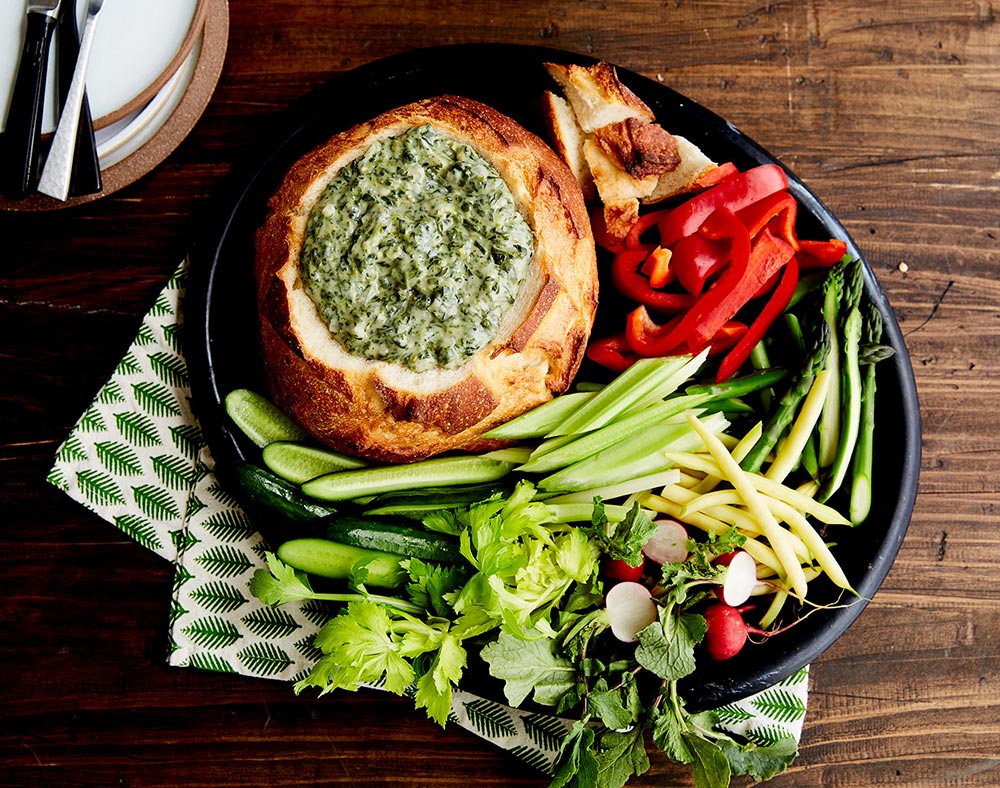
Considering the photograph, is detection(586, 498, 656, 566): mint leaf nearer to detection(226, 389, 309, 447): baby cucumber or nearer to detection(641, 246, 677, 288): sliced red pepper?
detection(641, 246, 677, 288): sliced red pepper

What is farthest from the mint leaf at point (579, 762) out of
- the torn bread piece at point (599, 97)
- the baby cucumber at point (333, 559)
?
the torn bread piece at point (599, 97)

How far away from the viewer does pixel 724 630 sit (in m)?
2.29

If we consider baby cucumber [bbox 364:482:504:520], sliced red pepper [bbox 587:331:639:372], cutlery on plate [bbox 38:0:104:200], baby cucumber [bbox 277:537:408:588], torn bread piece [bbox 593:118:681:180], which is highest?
cutlery on plate [bbox 38:0:104:200]

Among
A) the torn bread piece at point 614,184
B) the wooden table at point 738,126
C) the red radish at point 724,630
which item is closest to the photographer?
the red radish at point 724,630

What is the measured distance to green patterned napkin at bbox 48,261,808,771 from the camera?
255 cm

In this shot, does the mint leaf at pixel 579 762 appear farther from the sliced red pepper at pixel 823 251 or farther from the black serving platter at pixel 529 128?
the sliced red pepper at pixel 823 251

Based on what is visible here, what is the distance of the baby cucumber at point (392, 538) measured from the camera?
2.36 m

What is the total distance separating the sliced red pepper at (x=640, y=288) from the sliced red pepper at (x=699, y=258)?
0.19ft

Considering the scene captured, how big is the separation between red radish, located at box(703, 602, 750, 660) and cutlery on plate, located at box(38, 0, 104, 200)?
2049mm

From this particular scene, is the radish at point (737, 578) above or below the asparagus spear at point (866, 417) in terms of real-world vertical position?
below

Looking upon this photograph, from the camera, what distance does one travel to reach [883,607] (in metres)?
2.78

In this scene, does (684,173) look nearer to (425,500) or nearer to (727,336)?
(727,336)

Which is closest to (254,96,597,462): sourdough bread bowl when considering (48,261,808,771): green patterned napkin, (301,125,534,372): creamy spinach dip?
(301,125,534,372): creamy spinach dip

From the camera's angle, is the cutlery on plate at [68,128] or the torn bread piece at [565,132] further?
the torn bread piece at [565,132]
